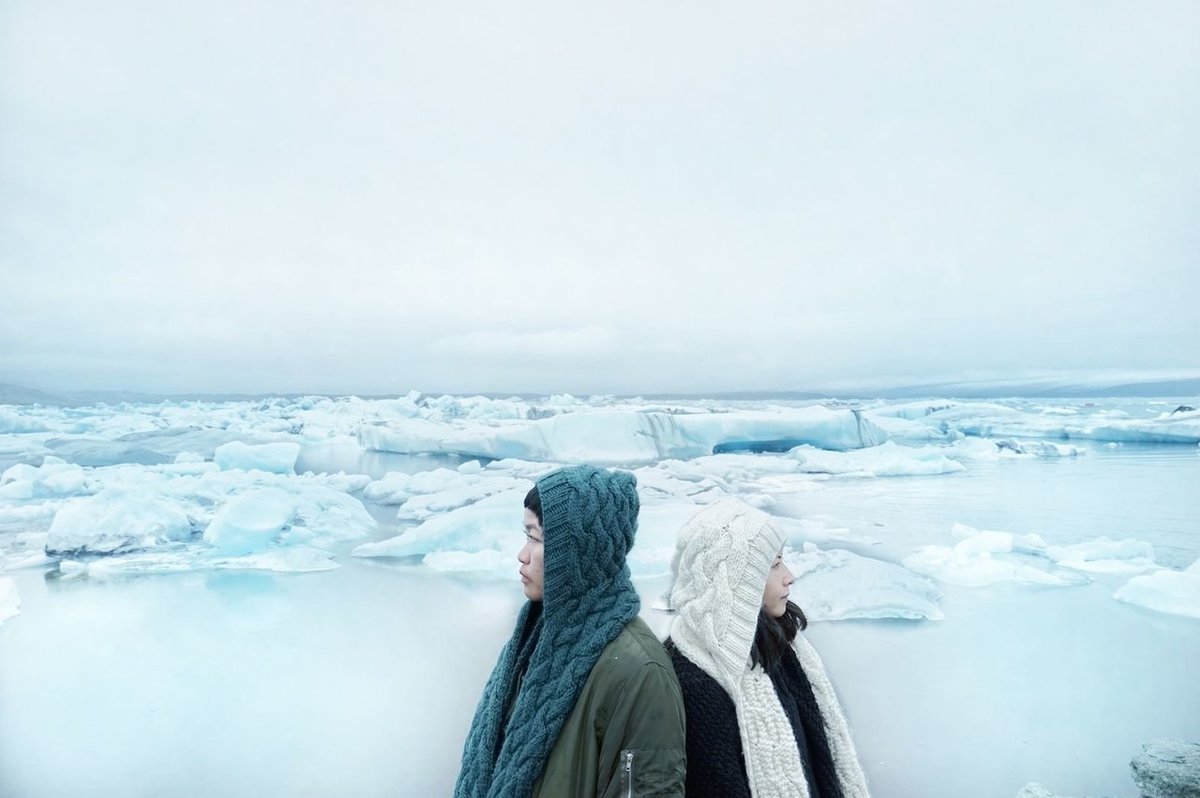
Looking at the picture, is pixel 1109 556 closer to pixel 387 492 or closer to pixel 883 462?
pixel 883 462

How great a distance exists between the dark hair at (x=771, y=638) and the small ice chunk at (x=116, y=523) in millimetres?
3541

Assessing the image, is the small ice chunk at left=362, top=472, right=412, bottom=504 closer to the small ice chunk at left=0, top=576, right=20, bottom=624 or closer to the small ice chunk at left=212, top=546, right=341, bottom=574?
the small ice chunk at left=212, top=546, right=341, bottom=574

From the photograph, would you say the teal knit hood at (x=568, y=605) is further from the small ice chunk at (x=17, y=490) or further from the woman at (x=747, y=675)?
the small ice chunk at (x=17, y=490)

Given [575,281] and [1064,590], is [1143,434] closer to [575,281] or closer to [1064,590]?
[1064,590]

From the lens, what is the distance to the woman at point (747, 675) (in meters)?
0.96

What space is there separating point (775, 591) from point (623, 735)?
339 millimetres

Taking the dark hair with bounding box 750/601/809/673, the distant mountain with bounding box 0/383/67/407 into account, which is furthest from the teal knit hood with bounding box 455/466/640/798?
the distant mountain with bounding box 0/383/67/407

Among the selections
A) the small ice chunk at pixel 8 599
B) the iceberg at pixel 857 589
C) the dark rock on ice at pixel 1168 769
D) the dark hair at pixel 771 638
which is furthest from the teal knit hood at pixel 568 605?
the small ice chunk at pixel 8 599

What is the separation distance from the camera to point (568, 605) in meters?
0.98

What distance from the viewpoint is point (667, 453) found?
4.37m

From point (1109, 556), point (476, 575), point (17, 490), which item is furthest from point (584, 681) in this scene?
point (17, 490)

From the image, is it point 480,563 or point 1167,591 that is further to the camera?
point 480,563

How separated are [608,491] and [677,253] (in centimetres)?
340

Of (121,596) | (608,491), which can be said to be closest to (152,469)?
(121,596)
